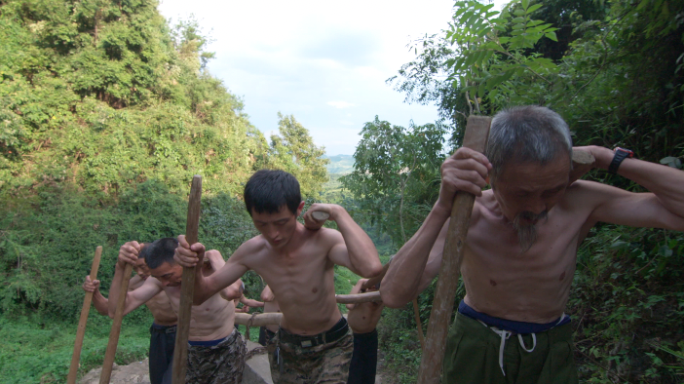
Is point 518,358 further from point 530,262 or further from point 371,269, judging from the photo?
point 371,269

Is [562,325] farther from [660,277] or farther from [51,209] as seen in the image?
[51,209]

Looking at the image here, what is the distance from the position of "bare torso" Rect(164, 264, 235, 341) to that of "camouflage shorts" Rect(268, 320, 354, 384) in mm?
1174

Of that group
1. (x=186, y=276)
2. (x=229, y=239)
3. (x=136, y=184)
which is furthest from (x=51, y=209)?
(x=186, y=276)

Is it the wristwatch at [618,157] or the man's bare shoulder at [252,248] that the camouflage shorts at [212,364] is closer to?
the man's bare shoulder at [252,248]

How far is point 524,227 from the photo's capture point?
5.16 ft

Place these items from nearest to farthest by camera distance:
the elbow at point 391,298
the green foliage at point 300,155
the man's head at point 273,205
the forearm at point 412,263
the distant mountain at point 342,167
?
1. the forearm at point 412,263
2. the elbow at point 391,298
3. the man's head at point 273,205
4. the distant mountain at point 342,167
5. the green foliage at point 300,155

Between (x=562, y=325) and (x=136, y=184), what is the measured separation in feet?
42.6

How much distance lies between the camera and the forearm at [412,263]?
1524 mm

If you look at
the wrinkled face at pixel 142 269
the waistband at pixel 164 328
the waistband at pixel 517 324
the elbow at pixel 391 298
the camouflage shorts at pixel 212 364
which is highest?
the elbow at pixel 391 298

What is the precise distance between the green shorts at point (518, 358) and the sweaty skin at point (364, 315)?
4.35ft

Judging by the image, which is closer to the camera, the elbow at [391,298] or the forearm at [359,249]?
the elbow at [391,298]

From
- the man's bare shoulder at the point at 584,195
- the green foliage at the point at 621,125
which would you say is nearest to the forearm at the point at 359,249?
the man's bare shoulder at the point at 584,195

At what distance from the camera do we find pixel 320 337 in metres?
2.77

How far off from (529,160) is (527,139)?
0.08 meters
